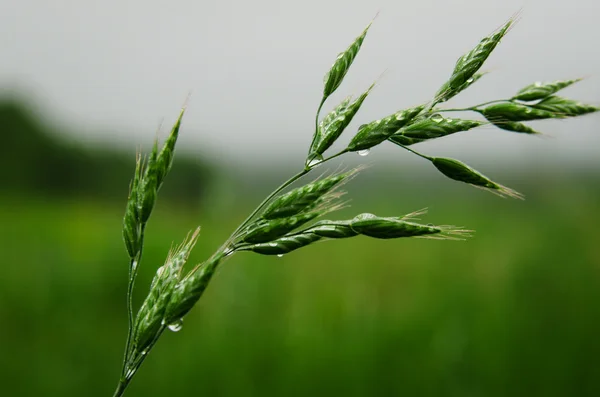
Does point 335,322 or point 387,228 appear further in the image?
point 335,322

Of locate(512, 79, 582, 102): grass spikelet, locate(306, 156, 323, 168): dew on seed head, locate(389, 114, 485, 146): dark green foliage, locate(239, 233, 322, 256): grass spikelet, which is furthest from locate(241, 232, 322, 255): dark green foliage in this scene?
locate(512, 79, 582, 102): grass spikelet

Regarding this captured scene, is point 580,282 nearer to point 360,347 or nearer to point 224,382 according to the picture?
point 360,347

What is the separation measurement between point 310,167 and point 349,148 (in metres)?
0.10

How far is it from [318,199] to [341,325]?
13.0 ft

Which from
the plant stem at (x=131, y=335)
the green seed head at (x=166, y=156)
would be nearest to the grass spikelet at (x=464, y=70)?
the plant stem at (x=131, y=335)

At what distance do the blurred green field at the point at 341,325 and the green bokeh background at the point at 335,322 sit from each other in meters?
0.01

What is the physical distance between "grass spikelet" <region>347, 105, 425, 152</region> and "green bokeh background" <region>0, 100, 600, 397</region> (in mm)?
2758

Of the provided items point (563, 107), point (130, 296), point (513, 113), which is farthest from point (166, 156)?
point (563, 107)

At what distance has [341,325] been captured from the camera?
15.1 feet

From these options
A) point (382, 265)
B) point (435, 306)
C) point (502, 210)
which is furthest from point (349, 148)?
point (502, 210)

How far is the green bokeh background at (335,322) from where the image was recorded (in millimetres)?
3842

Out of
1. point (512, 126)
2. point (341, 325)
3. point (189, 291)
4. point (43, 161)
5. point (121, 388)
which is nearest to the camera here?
point (121, 388)

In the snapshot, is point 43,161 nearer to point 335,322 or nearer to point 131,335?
point 335,322

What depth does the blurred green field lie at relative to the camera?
151 inches
